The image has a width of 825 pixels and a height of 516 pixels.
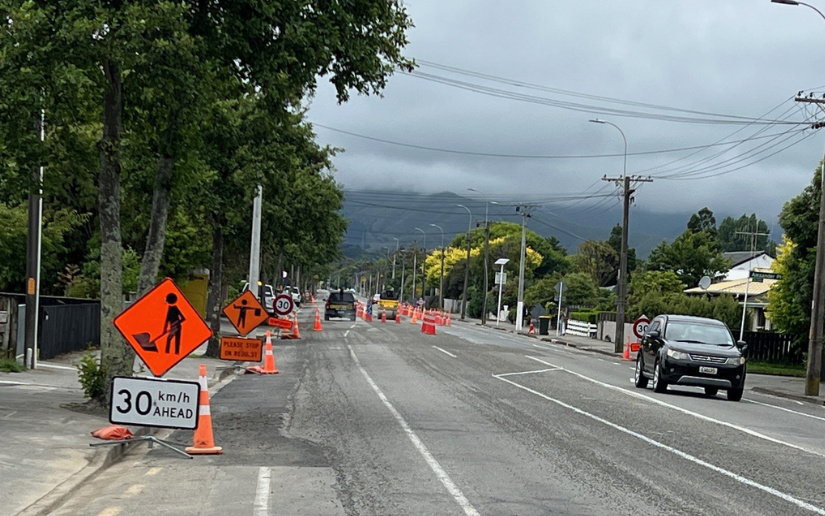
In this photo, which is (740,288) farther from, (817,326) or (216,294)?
(216,294)

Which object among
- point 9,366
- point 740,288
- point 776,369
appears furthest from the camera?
point 740,288

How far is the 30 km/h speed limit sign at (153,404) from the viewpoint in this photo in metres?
11.8

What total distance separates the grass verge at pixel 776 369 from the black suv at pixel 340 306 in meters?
27.8

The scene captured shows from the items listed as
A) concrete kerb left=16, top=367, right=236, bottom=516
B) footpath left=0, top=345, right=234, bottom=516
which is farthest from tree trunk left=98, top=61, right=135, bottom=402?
concrete kerb left=16, top=367, right=236, bottom=516

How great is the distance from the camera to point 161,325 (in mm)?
12680

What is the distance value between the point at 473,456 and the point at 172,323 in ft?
13.1

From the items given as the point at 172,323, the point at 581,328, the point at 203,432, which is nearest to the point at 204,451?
the point at 203,432

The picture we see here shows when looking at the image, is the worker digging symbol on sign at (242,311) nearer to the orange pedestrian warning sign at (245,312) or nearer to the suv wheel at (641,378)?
the orange pedestrian warning sign at (245,312)

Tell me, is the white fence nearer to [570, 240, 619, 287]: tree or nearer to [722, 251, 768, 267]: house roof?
[722, 251, 768, 267]: house roof

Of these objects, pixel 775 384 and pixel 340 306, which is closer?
pixel 775 384

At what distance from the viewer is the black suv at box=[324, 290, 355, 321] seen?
64125mm

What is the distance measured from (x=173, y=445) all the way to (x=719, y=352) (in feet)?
45.2

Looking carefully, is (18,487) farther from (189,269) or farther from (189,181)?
(189,269)

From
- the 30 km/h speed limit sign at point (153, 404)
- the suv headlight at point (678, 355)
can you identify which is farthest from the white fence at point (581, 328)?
the 30 km/h speed limit sign at point (153, 404)
